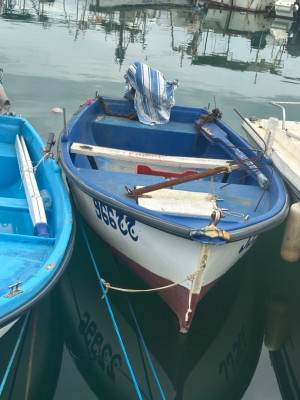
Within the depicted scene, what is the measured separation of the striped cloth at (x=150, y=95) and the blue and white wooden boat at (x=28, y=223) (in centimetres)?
249

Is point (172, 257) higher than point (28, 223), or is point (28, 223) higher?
point (172, 257)

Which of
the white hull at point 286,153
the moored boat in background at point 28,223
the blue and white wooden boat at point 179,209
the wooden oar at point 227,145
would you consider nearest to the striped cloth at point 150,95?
the wooden oar at point 227,145

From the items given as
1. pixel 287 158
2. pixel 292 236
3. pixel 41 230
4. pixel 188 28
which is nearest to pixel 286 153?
pixel 287 158

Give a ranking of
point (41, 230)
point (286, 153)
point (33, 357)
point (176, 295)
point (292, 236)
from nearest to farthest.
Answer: point (33, 357), point (41, 230), point (176, 295), point (292, 236), point (286, 153)

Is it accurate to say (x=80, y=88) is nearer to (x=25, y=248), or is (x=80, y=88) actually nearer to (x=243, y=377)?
(x=25, y=248)

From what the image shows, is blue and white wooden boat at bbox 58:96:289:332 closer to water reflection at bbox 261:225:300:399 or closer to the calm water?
the calm water

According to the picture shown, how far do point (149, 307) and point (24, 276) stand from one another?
7.68ft

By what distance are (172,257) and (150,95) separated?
15.8ft

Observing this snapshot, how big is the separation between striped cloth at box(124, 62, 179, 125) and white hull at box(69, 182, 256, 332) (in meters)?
3.52

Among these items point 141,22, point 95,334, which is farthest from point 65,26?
point 95,334

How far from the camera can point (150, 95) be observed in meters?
9.34

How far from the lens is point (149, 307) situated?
6.55 meters

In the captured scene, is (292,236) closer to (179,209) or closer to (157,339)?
(179,209)

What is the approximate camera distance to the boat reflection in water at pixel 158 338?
18.3 feet
